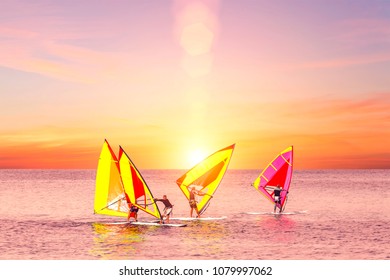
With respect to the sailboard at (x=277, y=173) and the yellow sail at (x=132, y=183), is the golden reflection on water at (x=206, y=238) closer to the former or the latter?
the yellow sail at (x=132, y=183)

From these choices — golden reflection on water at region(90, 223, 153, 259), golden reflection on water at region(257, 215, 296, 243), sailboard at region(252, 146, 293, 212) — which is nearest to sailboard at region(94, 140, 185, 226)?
golden reflection on water at region(90, 223, 153, 259)

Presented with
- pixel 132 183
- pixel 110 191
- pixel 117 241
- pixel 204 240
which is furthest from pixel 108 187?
pixel 204 240

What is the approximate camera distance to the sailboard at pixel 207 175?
43.8m

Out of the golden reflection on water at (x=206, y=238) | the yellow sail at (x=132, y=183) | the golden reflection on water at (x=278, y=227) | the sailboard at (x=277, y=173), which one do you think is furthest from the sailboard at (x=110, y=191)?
the sailboard at (x=277, y=173)

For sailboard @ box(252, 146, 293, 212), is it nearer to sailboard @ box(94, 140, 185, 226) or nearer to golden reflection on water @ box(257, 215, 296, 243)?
golden reflection on water @ box(257, 215, 296, 243)

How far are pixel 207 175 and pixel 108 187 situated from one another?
7.78 m

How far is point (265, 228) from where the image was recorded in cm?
4269

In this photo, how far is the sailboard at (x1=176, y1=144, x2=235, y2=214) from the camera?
43812 mm

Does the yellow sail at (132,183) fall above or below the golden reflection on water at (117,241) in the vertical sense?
above

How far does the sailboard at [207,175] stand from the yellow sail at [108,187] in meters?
4.59

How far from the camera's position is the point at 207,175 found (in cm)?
4459

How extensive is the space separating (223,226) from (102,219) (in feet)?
39.3

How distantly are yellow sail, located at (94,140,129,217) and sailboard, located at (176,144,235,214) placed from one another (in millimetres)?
4594
